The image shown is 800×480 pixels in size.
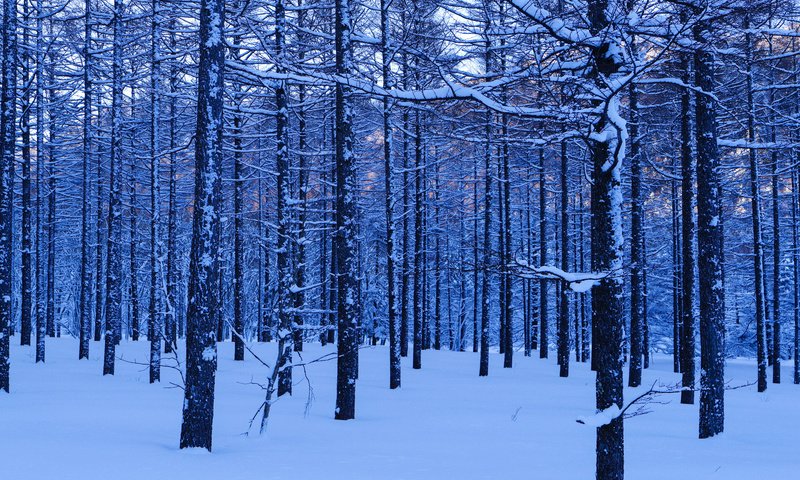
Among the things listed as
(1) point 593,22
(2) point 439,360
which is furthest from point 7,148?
(2) point 439,360

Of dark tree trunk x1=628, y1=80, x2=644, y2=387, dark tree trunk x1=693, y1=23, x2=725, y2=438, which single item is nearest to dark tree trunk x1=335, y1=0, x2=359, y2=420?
dark tree trunk x1=693, y1=23, x2=725, y2=438

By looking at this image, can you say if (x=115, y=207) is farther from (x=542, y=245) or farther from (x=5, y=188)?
(x=542, y=245)

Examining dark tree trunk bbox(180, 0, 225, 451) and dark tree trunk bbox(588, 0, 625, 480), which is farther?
dark tree trunk bbox(180, 0, 225, 451)

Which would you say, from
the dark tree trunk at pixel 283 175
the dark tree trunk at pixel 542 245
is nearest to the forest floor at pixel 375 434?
the dark tree trunk at pixel 283 175

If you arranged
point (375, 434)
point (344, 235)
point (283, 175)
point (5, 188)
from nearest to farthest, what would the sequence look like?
point (375, 434) → point (344, 235) → point (5, 188) → point (283, 175)

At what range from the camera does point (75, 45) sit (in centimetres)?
1888

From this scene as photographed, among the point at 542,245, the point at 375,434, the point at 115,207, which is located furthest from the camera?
the point at 542,245

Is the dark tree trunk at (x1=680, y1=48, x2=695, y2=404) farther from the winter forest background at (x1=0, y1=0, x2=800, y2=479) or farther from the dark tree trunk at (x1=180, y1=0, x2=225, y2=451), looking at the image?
the dark tree trunk at (x1=180, y1=0, x2=225, y2=451)

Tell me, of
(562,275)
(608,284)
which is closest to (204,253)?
(562,275)

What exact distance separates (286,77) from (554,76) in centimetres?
248

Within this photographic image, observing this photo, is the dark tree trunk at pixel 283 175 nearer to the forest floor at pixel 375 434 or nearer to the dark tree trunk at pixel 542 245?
the forest floor at pixel 375 434

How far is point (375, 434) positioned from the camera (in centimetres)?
985

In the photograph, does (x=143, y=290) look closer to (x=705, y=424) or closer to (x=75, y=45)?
(x=75, y=45)

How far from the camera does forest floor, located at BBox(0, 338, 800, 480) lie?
713 centimetres
